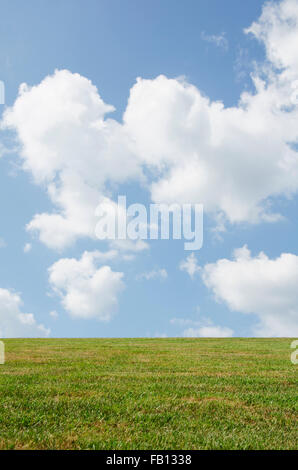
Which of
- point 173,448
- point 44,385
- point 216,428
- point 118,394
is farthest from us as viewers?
point 44,385

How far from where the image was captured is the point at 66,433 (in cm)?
693

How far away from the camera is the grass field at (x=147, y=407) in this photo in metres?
6.71

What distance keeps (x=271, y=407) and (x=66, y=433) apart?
4991mm

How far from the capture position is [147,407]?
28.1 feet

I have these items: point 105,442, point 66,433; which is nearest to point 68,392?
point 66,433

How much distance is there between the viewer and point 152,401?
29.7 ft

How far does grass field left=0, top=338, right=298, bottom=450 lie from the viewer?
671 cm
